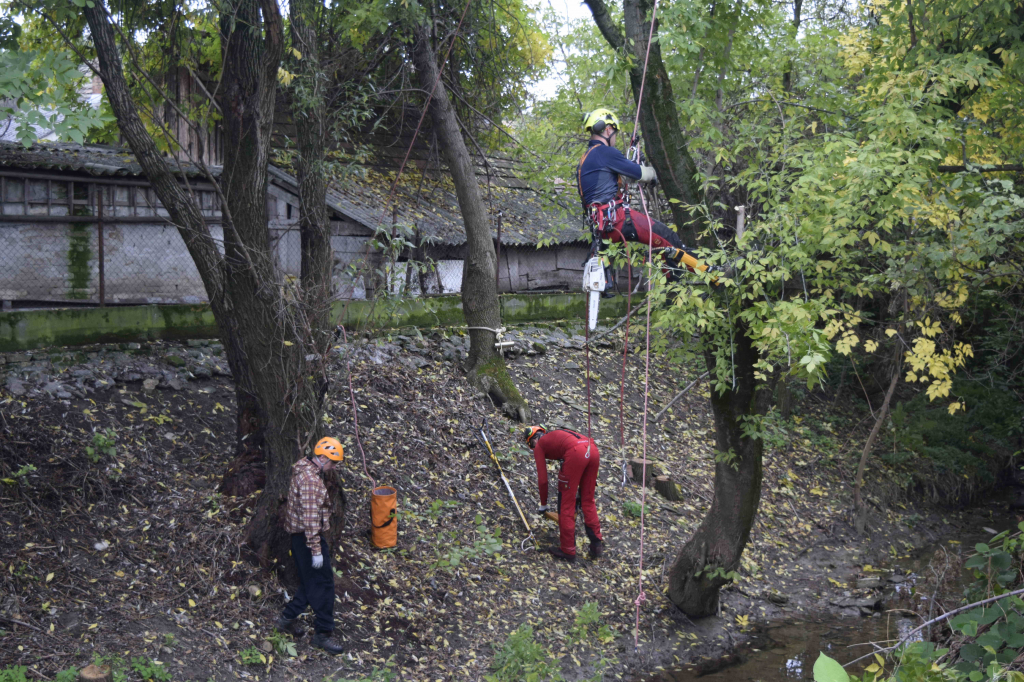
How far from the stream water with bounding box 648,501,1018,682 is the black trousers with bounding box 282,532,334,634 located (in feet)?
9.95

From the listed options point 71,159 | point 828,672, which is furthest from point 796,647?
point 71,159

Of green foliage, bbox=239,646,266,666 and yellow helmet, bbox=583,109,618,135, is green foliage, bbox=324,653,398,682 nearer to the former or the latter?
green foliage, bbox=239,646,266,666

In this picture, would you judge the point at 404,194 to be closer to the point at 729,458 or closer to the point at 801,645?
the point at 729,458

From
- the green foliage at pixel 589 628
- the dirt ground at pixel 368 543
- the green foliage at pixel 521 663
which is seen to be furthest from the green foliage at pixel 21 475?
the green foliage at pixel 589 628

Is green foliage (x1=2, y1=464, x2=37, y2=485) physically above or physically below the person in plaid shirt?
above

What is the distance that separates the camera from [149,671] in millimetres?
5254

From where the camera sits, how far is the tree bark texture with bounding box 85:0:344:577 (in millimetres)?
6523

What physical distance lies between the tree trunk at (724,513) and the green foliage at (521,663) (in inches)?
78.6

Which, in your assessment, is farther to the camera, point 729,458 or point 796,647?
point 796,647

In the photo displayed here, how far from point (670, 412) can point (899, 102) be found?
7489 millimetres

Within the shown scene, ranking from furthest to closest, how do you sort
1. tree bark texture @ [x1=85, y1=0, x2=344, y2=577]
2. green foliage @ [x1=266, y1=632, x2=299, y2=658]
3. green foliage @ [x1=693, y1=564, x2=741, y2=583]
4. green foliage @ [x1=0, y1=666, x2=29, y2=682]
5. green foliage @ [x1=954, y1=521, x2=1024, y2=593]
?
green foliage @ [x1=693, y1=564, x2=741, y2=583] < tree bark texture @ [x1=85, y1=0, x2=344, y2=577] < green foliage @ [x1=266, y1=632, x2=299, y2=658] < green foliage @ [x1=954, y1=521, x2=1024, y2=593] < green foliage @ [x1=0, y1=666, x2=29, y2=682]

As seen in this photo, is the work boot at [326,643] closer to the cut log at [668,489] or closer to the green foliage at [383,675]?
the green foliage at [383,675]

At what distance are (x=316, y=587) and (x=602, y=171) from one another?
4.04 metres

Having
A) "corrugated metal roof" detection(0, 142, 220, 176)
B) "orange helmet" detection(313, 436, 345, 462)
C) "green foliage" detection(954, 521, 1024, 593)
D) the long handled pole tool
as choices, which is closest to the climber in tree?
"orange helmet" detection(313, 436, 345, 462)
